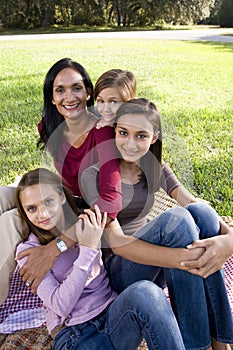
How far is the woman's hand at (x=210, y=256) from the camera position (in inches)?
67.2

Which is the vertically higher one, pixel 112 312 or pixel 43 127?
pixel 43 127

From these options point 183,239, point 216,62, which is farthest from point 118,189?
point 216,62

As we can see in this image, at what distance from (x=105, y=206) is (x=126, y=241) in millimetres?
163

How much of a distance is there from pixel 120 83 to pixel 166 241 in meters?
0.99

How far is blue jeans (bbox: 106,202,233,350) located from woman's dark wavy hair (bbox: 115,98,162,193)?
0.33m

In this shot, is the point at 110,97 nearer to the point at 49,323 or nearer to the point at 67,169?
the point at 67,169

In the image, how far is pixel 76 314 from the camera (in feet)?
5.46

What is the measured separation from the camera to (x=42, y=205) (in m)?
1.83

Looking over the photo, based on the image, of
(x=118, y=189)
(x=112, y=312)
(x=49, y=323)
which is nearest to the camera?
(x=112, y=312)

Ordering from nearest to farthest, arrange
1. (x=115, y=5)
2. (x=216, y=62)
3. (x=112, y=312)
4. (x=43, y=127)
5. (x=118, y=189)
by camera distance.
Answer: (x=112, y=312), (x=118, y=189), (x=43, y=127), (x=216, y=62), (x=115, y=5)

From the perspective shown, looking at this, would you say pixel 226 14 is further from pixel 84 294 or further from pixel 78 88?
pixel 84 294

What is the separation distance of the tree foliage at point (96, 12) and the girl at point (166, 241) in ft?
64.3

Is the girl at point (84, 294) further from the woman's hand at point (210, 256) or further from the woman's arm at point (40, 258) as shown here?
the woman's hand at point (210, 256)

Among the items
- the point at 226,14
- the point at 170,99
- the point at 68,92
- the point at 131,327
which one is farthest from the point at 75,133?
the point at 226,14
